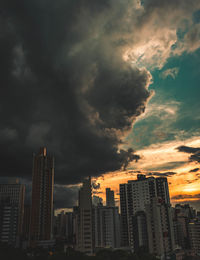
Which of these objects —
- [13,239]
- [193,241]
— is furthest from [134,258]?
[13,239]

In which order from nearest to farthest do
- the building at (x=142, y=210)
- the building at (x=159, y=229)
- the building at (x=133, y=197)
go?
1. the building at (x=159, y=229)
2. the building at (x=142, y=210)
3. the building at (x=133, y=197)

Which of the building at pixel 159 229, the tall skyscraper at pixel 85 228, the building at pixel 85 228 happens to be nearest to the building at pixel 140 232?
the building at pixel 159 229

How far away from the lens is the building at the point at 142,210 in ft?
412

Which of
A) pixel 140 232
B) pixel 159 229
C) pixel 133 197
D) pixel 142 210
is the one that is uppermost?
pixel 133 197

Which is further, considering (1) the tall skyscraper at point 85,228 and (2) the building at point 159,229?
(2) the building at point 159,229

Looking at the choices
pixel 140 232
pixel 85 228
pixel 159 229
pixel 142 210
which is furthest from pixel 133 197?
pixel 85 228

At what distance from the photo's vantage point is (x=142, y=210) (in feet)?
586

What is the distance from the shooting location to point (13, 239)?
19475 cm

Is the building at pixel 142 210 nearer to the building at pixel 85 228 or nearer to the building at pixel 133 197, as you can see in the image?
the building at pixel 133 197

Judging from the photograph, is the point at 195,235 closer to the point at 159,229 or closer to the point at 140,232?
the point at 140,232

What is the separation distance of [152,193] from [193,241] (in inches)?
1680

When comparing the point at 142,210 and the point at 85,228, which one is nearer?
the point at 85,228

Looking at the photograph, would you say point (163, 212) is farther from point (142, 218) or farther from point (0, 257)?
point (0, 257)

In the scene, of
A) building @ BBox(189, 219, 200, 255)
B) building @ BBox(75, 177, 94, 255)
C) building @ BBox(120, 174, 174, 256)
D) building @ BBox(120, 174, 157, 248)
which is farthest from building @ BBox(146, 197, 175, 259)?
building @ BBox(120, 174, 157, 248)
